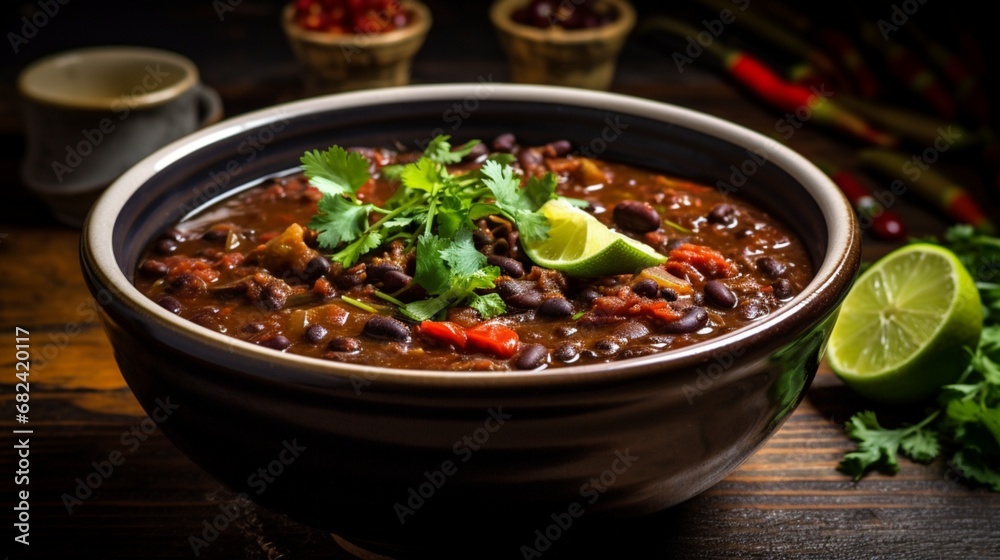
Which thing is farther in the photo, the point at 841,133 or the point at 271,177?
the point at 841,133

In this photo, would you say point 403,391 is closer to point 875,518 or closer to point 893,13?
point 875,518

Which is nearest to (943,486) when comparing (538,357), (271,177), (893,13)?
(538,357)

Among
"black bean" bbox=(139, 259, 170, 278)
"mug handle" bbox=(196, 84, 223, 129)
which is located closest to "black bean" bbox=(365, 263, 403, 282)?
"black bean" bbox=(139, 259, 170, 278)

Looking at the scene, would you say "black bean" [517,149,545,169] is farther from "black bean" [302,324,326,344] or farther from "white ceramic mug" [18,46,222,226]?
"white ceramic mug" [18,46,222,226]

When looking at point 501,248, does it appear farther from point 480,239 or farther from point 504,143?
point 504,143
